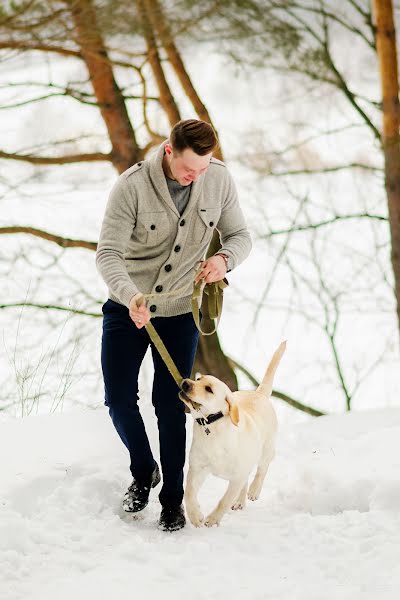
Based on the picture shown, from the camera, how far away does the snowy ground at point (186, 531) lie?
2.41 m

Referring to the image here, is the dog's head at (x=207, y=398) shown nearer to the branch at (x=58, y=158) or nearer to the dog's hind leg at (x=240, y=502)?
the dog's hind leg at (x=240, y=502)

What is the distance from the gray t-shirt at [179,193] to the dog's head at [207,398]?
74 centimetres

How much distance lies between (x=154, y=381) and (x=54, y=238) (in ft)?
14.7

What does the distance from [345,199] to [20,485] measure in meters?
7.71

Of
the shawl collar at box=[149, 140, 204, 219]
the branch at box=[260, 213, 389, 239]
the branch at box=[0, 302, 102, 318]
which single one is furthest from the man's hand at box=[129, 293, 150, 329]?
the branch at box=[260, 213, 389, 239]

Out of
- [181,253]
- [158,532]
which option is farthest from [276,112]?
[158,532]

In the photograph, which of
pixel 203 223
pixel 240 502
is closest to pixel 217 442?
pixel 240 502

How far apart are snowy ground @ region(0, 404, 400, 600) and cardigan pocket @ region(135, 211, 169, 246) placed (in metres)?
1.19

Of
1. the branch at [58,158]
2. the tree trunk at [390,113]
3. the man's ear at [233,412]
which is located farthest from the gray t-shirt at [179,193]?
the tree trunk at [390,113]

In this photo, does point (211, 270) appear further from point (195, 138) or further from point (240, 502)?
point (240, 502)

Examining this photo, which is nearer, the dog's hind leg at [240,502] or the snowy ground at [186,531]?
the snowy ground at [186,531]

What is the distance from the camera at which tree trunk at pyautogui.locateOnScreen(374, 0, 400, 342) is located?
7.62m

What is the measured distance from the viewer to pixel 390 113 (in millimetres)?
7730

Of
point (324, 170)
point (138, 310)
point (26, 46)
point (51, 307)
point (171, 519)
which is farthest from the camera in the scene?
point (324, 170)
